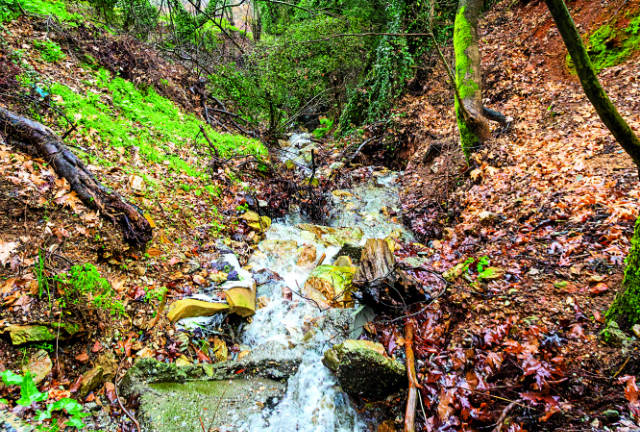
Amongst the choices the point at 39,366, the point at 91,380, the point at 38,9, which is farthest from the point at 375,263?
the point at 38,9

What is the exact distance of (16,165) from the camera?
10.7ft

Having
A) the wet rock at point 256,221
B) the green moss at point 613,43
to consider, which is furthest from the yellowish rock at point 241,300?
the green moss at point 613,43

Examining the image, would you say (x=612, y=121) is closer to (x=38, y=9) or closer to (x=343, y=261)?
(x=343, y=261)

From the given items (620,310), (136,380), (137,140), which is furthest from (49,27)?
(620,310)

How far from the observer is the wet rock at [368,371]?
118 inches

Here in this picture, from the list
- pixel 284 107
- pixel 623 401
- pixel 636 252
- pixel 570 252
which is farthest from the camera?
pixel 284 107

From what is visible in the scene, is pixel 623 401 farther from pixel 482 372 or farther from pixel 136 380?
pixel 136 380

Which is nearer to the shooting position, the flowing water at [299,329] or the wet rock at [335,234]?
the flowing water at [299,329]

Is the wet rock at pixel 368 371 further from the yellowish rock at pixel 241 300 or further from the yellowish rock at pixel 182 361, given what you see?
the yellowish rock at pixel 182 361

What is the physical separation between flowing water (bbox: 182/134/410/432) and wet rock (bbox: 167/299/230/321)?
54cm

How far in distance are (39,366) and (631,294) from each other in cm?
459

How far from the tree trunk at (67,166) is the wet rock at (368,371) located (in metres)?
2.95

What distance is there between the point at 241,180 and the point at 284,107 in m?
4.89

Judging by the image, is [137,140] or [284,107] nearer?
[137,140]
